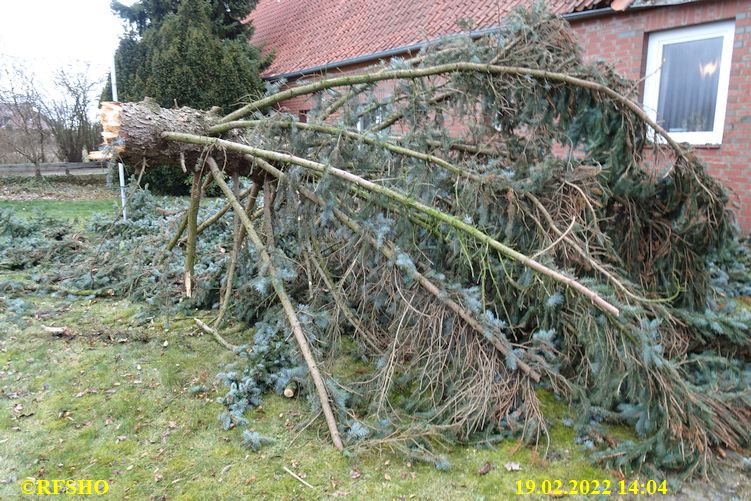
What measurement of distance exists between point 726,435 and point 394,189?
2376 mm

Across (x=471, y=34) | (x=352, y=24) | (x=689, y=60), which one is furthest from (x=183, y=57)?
(x=689, y=60)

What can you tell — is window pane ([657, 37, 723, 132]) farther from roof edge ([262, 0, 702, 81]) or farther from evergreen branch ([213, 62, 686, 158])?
evergreen branch ([213, 62, 686, 158])

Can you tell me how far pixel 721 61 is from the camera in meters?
6.87

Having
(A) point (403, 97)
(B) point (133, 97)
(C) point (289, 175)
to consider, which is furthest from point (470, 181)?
(B) point (133, 97)

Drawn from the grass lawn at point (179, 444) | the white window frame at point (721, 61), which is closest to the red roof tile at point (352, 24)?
the white window frame at point (721, 61)

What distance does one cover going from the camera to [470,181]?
3740 mm

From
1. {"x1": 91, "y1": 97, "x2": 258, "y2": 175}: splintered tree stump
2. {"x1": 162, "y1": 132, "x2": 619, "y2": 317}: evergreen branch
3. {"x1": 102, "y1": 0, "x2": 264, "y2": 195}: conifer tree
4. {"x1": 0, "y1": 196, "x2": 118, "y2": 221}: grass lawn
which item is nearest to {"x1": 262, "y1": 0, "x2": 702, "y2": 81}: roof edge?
{"x1": 91, "y1": 97, "x2": 258, "y2": 175}: splintered tree stump

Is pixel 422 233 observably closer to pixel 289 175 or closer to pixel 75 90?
pixel 289 175

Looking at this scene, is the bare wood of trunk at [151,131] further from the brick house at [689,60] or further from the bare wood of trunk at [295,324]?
the brick house at [689,60]

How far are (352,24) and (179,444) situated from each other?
40.4 ft

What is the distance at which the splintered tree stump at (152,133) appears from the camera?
3.99 metres

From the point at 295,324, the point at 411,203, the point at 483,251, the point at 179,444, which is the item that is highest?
the point at 411,203

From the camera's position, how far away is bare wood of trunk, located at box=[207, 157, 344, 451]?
3094mm

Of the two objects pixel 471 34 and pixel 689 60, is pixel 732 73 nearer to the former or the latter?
pixel 689 60
